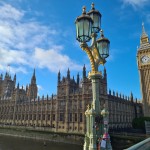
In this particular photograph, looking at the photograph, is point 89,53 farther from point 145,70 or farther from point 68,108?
point 145,70

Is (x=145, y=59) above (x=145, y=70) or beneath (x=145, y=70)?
above

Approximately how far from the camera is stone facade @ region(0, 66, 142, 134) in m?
64.5

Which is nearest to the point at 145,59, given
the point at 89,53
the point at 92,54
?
the point at 92,54

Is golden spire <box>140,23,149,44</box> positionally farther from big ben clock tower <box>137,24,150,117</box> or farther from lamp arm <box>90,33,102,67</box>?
lamp arm <box>90,33,102,67</box>

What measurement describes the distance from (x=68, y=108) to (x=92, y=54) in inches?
2265

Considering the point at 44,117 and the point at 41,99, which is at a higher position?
the point at 41,99

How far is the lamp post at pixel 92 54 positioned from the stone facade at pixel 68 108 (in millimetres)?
50517

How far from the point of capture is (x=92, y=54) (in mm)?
12609

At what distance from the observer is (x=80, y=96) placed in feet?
216

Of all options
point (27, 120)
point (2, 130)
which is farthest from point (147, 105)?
point (2, 130)

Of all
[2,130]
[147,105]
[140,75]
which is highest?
[140,75]

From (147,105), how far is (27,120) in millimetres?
57090

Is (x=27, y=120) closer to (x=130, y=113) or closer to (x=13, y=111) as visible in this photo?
(x=13, y=111)

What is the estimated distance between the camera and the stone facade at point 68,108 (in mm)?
64500
